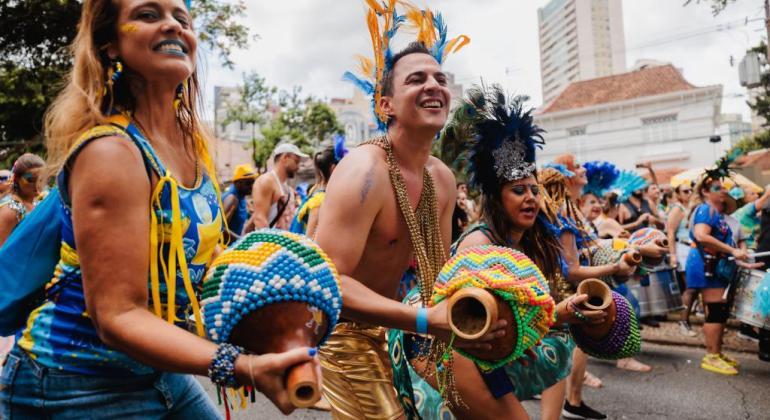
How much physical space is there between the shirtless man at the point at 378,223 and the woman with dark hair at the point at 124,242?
0.64 m

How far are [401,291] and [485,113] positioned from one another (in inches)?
95.2

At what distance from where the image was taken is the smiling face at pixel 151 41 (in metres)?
1.56

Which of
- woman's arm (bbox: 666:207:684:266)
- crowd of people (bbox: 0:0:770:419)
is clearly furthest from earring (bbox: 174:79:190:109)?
woman's arm (bbox: 666:207:684:266)

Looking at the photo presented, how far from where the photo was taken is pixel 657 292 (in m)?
6.57

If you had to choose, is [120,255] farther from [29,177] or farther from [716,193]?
[716,193]

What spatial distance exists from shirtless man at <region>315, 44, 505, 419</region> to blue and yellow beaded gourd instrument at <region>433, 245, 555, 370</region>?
490 millimetres

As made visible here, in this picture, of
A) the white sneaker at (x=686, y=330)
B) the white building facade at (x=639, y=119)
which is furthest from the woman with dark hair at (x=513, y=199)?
the white building facade at (x=639, y=119)

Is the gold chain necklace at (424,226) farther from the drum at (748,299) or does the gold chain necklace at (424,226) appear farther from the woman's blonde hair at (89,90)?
the drum at (748,299)

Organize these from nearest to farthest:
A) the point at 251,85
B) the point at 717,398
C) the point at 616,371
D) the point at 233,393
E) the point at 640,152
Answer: the point at 233,393, the point at 717,398, the point at 616,371, the point at 251,85, the point at 640,152

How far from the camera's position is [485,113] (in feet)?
10.8

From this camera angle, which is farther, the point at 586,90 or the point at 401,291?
the point at 586,90

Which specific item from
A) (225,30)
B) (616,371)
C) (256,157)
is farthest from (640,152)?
(616,371)

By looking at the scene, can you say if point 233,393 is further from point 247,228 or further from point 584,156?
point 584,156

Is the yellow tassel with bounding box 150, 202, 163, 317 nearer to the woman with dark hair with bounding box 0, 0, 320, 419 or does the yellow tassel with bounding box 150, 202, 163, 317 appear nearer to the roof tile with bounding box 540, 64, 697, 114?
the woman with dark hair with bounding box 0, 0, 320, 419
